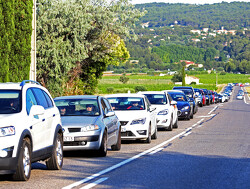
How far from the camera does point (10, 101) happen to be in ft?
33.4

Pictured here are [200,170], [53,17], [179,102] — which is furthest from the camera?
[53,17]

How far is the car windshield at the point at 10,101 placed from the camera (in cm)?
990

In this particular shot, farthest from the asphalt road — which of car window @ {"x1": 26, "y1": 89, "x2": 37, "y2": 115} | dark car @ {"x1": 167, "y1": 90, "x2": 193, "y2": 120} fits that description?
dark car @ {"x1": 167, "y1": 90, "x2": 193, "y2": 120}

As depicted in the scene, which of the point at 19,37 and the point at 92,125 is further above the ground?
the point at 19,37

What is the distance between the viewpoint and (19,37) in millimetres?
25938

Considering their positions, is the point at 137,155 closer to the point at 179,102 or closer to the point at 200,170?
the point at 200,170

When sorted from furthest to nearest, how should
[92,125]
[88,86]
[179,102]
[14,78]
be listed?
[88,86] → [179,102] → [14,78] → [92,125]

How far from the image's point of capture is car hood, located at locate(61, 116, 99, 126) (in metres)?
13.2

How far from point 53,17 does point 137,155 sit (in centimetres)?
2197

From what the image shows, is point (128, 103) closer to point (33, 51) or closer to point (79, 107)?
point (79, 107)

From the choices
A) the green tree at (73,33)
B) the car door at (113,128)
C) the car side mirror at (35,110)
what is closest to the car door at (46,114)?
the car side mirror at (35,110)

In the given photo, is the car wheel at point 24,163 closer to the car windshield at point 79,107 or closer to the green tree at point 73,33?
the car windshield at point 79,107

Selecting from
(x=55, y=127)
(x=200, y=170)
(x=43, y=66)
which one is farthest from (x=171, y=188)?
(x=43, y=66)

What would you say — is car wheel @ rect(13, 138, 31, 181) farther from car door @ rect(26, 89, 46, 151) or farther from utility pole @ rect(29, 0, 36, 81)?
utility pole @ rect(29, 0, 36, 81)
